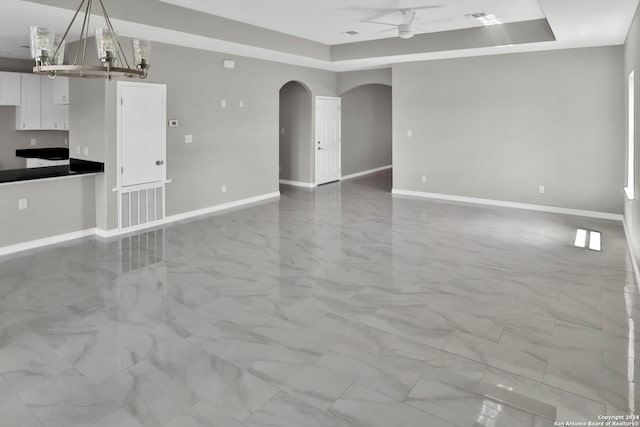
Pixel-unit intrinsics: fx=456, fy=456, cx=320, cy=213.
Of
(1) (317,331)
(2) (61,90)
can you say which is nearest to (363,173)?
(2) (61,90)

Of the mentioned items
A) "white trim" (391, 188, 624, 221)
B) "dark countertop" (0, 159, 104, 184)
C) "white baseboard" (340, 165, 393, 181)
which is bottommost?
"white trim" (391, 188, 624, 221)

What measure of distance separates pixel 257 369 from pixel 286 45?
5569 millimetres

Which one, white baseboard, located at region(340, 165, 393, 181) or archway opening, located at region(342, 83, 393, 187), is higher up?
archway opening, located at region(342, 83, 393, 187)

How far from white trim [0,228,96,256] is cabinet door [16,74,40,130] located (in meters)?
3.09

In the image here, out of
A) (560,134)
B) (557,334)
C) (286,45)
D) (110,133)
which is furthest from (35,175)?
(560,134)

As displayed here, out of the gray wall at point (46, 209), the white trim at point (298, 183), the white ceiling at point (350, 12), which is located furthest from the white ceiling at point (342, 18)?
the white trim at point (298, 183)

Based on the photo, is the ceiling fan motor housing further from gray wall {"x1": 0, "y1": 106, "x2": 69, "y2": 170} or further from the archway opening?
gray wall {"x1": 0, "y1": 106, "x2": 69, "y2": 170}

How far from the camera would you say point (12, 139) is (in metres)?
7.95

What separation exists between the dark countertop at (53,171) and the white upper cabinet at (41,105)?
206 centimetres

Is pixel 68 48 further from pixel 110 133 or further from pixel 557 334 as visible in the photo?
pixel 557 334

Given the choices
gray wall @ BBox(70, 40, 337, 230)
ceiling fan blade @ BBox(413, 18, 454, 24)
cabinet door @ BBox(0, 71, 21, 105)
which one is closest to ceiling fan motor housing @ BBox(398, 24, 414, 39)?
ceiling fan blade @ BBox(413, 18, 454, 24)

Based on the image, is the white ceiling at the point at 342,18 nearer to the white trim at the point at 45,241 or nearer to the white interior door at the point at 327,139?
the white trim at the point at 45,241

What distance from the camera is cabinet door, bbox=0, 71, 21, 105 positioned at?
7.27m

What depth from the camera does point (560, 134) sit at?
23.7 ft
